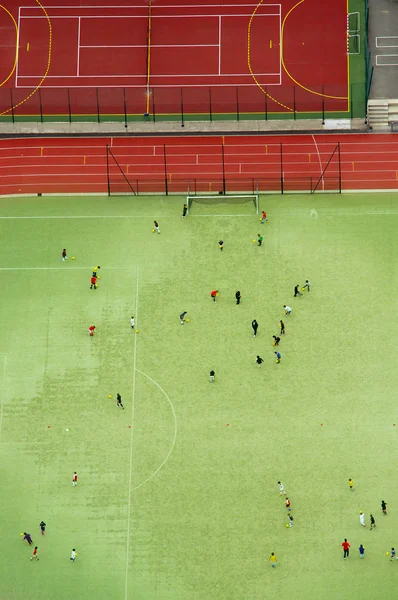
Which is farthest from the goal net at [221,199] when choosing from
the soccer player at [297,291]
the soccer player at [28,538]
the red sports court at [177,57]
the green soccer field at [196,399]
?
the soccer player at [28,538]

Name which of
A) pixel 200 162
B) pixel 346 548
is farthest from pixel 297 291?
pixel 346 548

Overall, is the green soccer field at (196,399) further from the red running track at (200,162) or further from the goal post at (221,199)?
the red running track at (200,162)

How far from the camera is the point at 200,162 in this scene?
134 meters

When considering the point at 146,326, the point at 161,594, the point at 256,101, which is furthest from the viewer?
the point at 256,101

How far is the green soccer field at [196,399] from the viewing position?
120 metres

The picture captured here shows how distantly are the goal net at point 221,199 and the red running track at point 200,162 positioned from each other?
0.88 meters

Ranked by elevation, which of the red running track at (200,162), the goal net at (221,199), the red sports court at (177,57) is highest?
the red sports court at (177,57)

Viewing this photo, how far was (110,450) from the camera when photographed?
404ft

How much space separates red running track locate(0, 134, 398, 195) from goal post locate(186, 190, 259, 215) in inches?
33.8

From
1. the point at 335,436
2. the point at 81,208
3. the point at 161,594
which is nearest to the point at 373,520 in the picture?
the point at 335,436

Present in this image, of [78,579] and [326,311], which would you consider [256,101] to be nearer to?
[326,311]

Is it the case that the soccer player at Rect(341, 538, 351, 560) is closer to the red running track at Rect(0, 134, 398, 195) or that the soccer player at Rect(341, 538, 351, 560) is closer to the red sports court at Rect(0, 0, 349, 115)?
the red running track at Rect(0, 134, 398, 195)

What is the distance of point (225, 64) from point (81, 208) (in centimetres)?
1954

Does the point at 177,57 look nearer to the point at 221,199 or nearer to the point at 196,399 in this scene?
the point at 221,199
